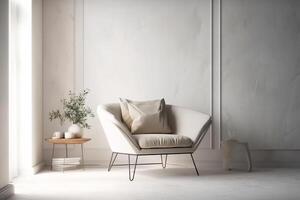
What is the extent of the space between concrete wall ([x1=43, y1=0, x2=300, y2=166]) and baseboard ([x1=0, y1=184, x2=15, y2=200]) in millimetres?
2003

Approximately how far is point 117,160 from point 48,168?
33.4 inches

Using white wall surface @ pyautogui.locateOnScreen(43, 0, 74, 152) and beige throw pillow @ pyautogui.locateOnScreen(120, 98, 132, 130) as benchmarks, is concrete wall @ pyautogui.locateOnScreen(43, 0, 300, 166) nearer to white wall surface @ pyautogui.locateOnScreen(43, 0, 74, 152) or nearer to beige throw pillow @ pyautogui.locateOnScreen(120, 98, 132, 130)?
white wall surface @ pyautogui.locateOnScreen(43, 0, 74, 152)

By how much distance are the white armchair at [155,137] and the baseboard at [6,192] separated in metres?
1.29

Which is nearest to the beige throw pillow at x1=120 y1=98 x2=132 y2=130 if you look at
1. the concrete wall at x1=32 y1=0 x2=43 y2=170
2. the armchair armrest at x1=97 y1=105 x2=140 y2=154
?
the armchair armrest at x1=97 y1=105 x2=140 y2=154

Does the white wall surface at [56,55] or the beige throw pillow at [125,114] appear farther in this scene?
the white wall surface at [56,55]

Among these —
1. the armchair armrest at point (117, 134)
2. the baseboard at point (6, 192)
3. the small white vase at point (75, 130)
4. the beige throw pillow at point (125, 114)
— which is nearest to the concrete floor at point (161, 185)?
the baseboard at point (6, 192)

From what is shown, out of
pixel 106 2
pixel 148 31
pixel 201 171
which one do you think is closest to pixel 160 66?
pixel 148 31

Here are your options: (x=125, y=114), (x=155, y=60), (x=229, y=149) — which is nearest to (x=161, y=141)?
→ (x=125, y=114)

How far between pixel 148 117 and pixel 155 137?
1.55 ft

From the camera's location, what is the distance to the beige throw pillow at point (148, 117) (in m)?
5.06

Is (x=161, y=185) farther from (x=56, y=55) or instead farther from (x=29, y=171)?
(x=56, y=55)

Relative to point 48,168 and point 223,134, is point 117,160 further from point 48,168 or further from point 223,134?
point 223,134

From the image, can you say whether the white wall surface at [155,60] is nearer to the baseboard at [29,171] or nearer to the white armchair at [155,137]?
the white armchair at [155,137]

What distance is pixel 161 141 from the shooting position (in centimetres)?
464
